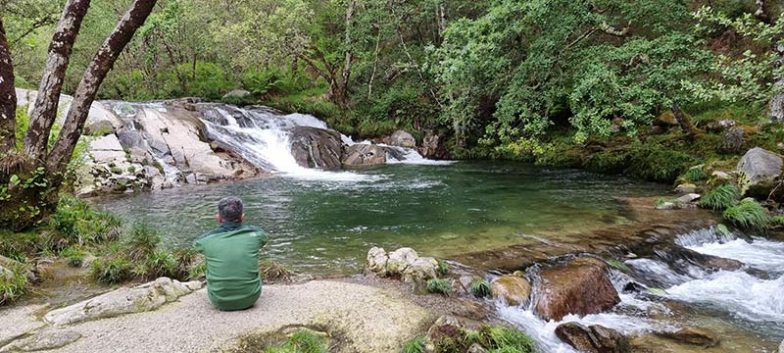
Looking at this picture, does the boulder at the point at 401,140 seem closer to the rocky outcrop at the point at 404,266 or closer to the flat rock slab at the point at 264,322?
the rocky outcrop at the point at 404,266

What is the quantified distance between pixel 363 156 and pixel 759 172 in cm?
1793

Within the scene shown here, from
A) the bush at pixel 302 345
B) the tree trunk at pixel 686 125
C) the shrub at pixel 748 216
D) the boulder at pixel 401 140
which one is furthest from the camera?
the boulder at pixel 401 140

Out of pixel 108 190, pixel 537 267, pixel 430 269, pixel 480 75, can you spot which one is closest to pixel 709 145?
pixel 480 75

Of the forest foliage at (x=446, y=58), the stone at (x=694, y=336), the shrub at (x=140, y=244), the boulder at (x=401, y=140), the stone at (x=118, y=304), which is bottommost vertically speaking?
the stone at (x=694, y=336)

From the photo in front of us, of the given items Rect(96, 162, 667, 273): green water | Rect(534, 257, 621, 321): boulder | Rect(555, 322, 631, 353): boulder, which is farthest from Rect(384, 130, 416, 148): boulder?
Rect(555, 322, 631, 353): boulder

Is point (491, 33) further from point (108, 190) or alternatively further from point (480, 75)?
point (108, 190)

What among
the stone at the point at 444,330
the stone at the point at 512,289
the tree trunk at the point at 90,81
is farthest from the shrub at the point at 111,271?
the stone at the point at 512,289

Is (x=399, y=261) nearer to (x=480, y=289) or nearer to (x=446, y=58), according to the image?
(x=480, y=289)

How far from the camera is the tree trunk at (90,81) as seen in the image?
26.0 ft

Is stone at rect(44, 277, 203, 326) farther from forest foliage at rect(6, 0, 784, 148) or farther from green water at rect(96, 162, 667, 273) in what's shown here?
forest foliage at rect(6, 0, 784, 148)

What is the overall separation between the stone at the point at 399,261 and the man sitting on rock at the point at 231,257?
2857mm

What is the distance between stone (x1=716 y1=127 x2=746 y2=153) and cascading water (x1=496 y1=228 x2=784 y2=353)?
7303mm

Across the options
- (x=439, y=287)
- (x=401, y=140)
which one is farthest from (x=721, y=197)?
(x=401, y=140)

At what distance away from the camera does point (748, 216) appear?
1145cm
